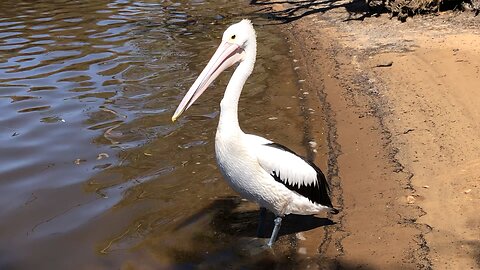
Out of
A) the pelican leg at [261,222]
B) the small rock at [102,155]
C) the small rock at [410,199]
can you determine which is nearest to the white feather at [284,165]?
the pelican leg at [261,222]

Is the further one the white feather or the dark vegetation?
the dark vegetation

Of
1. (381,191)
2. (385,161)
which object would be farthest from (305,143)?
(381,191)

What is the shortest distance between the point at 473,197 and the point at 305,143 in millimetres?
1992

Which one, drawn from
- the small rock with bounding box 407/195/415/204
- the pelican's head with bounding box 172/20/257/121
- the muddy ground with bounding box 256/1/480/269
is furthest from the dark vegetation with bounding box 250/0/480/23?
the pelican's head with bounding box 172/20/257/121

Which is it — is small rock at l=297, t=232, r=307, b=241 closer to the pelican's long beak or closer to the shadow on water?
the shadow on water

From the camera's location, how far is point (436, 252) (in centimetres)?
387

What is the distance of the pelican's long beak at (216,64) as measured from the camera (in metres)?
3.96

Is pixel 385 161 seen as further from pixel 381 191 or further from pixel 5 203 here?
pixel 5 203

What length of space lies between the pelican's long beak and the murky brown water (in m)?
1.17

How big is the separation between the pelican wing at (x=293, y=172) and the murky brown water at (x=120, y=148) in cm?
64

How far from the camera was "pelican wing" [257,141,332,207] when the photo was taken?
13.0 ft

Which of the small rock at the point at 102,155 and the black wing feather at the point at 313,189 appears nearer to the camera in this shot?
the black wing feather at the point at 313,189

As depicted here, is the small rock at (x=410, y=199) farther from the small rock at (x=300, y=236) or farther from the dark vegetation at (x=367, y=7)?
the dark vegetation at (x=367, y=7)

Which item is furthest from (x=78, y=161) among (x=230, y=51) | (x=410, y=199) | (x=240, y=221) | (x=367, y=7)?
(x=367, y=7)
